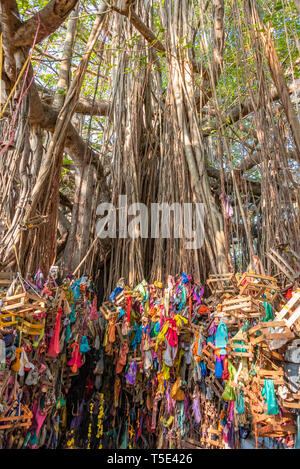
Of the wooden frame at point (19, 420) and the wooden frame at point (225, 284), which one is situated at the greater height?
the wooden frame at point (225, 284)

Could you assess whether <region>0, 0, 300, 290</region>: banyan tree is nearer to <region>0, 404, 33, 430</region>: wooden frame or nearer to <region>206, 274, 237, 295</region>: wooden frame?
<region>206, 274, 237, 295</region>: wooden frame

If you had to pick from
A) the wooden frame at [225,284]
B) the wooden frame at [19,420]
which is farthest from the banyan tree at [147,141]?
the wooden frame at [19,420]

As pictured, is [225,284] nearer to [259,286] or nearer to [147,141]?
[259,286]

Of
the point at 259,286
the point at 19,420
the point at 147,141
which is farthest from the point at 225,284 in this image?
the point at 147,141

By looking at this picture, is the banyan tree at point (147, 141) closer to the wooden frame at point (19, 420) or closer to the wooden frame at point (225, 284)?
the wooden frame at point (225, 284)

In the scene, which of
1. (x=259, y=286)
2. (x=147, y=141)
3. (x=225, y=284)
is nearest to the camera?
(x=259, y=286)

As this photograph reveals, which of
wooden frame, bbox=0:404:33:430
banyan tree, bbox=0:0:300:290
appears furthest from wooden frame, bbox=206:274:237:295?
wooden frame, bbox=0:404:33:430

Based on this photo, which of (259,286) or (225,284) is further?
(225,284)

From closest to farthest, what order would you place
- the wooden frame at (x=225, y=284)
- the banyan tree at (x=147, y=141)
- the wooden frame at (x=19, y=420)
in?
the wooden frame at (x=19, y=420) < the wooden frame at (x=225, y=284) < the banyan tree at (x=147, y=141)

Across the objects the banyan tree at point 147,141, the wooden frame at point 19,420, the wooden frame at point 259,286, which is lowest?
the wooden frame at point 19,420

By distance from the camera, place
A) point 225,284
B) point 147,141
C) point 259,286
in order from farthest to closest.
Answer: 1. point 147,141
2. point 225,284
3. point 259,286

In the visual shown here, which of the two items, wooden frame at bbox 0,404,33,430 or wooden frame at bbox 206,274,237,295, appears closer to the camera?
wooden frame at bbox 0,404,33,430

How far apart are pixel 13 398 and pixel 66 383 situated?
546 millimetres
